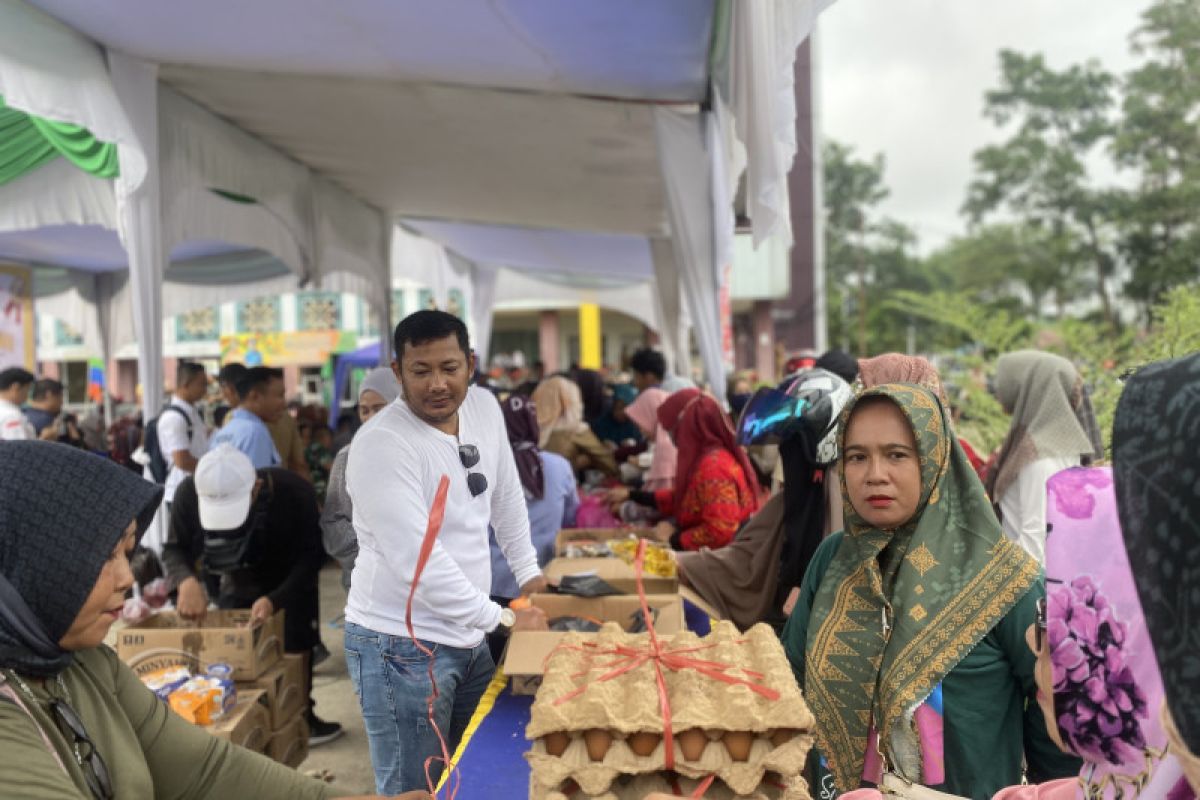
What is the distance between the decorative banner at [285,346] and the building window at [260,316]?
17.3 inches

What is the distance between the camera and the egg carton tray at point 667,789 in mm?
1184

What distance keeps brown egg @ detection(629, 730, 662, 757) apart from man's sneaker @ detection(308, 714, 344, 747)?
11.2ft

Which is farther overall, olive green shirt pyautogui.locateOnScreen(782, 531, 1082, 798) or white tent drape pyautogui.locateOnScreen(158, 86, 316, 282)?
white tent drape pyautogui.locateOnScreen(158, 86, 316, 282)

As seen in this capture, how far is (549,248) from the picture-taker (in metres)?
13.0

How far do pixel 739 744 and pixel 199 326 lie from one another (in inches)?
949

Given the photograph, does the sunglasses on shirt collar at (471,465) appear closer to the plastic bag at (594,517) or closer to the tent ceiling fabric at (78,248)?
the plastic bag at (594,517)

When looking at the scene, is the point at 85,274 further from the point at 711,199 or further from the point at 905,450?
the point at 905,450

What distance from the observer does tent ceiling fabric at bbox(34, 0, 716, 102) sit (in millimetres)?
4395

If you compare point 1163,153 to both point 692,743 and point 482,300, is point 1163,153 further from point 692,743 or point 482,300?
point 692,743

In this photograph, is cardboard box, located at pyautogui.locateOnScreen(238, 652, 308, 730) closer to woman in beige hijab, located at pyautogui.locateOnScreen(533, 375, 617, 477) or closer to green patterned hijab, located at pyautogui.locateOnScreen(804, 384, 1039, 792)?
green patterned hijab, located at pyautogui.locateOnScreen(804, 384, 1039, 792)

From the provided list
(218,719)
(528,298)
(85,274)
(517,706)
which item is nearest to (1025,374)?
(517,706)

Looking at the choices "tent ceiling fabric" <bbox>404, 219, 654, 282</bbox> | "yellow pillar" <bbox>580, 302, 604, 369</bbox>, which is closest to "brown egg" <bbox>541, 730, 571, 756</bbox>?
"tent ceiling fabric" <bbox>404, 219, 654, 282</bbox>

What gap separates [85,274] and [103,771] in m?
13.1

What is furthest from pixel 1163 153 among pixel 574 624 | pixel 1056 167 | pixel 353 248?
pixel 574 624
